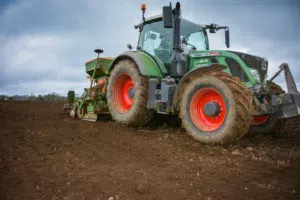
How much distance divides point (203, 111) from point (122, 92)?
97.2 inches

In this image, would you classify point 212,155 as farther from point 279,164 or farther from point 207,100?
point 207,100


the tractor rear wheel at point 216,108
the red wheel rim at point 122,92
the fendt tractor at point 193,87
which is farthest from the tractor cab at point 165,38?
the tractor rear wheel at point 216,108

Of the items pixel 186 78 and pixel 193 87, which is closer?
pixel 193 87

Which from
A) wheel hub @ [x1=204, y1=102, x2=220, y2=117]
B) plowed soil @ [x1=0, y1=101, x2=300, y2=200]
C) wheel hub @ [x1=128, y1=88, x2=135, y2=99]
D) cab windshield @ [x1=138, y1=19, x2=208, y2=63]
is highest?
cab windshield @ [x1=138, y1=19, x2=208, y2=63]

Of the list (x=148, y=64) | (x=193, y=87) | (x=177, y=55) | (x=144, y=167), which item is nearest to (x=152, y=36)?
(x=148, y=64)

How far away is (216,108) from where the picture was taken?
372cm

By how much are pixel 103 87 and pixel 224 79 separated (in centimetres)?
376

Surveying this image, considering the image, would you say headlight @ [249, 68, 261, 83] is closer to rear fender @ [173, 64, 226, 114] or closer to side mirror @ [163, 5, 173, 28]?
rear fender @ [173, 64, 226, 114]

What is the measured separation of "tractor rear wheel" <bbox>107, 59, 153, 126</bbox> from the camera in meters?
4.98

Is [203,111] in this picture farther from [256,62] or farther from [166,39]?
[166,39]

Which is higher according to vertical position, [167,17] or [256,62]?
[167,17]

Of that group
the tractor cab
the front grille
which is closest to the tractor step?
the front grille

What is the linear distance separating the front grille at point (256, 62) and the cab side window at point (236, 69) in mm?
178

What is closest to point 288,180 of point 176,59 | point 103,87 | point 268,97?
point 268,97
